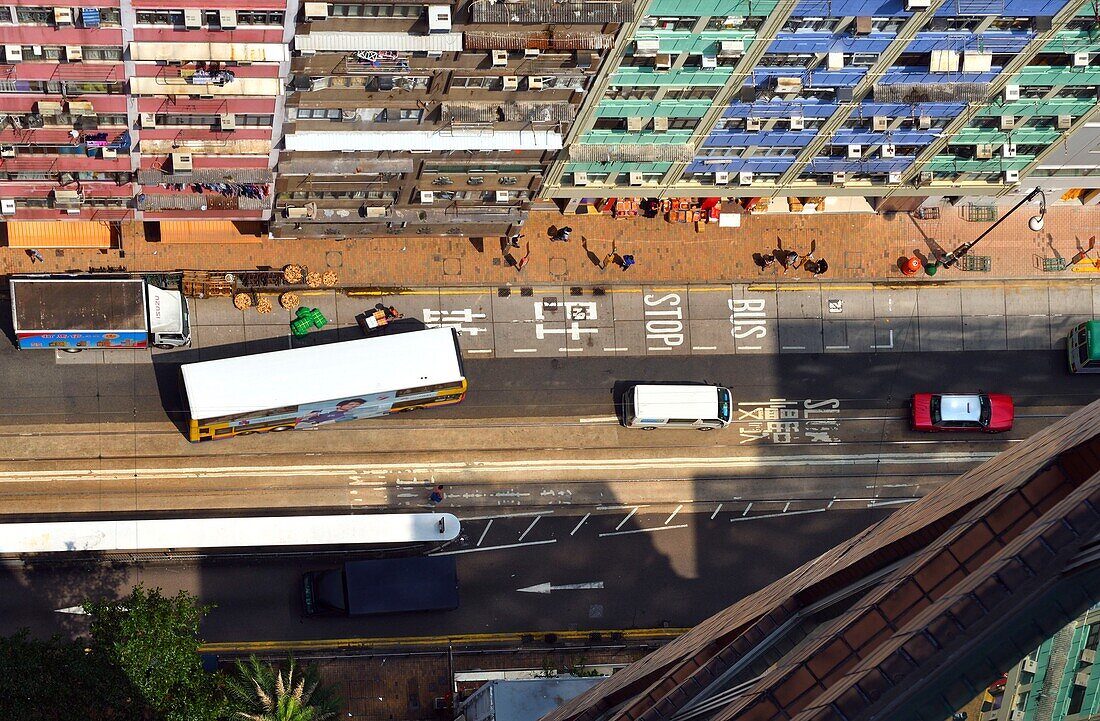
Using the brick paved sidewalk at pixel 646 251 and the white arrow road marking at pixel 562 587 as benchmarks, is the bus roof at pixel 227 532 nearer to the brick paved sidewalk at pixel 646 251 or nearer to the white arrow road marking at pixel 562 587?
the white arrow road marking at pixel 562 587

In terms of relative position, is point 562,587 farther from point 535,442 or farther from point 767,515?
point 767,515

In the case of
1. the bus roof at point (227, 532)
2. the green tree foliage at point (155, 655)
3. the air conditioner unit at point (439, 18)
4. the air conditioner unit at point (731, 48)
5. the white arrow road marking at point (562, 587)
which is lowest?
the white arrow road marking at point (562, 587)

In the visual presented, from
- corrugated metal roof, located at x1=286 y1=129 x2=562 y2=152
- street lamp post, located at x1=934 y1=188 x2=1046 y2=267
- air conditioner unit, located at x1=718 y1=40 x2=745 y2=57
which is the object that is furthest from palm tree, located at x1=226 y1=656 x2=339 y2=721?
Result: street lamp post, located at x1=934 y1=188 x2=1046 y2=267

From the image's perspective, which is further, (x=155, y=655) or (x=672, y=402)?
(x=672, y=402)

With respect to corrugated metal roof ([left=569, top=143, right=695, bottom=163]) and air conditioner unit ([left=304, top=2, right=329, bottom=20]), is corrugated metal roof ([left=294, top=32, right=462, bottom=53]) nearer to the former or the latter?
air conditioner unit ([left=304, top=2, right=329, bottom=20])

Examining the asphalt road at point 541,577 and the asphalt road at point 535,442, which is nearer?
the asphalt road at point 541,577

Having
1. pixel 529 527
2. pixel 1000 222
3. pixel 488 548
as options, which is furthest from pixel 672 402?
pixel 1000 222

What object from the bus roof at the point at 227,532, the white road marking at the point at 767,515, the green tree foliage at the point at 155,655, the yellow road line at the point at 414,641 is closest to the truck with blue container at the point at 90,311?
the bus roof at the point at 227,532
